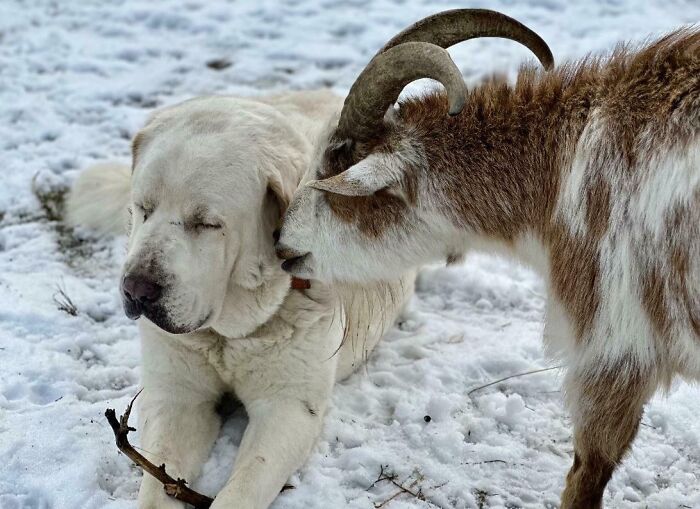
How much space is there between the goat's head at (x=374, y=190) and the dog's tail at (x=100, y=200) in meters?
2.34

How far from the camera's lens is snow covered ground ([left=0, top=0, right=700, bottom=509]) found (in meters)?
3.73

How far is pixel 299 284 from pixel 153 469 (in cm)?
105

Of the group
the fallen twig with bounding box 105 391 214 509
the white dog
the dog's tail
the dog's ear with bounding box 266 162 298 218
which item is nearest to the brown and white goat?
the dog's ear with bounding box 266 162 298 218

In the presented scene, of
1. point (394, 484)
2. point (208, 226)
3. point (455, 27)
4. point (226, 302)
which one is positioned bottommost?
point (394, 484)

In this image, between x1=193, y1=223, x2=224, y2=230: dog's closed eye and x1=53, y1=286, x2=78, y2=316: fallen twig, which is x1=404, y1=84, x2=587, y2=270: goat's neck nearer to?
x1=193, y1=223, x2=224, y2=230: dog's closed eye

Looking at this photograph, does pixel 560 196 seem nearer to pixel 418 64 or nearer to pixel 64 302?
pixel 418 64

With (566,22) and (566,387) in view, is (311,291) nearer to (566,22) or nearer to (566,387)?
(566,387)

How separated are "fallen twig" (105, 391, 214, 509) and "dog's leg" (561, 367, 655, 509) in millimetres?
1586

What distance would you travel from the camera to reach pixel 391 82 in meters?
3.28

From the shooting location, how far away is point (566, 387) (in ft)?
11.1

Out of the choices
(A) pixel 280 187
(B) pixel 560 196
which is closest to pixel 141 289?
(A) pixel 280 187

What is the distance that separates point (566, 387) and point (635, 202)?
2.72 ft

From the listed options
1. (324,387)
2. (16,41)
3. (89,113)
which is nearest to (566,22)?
(89,113)

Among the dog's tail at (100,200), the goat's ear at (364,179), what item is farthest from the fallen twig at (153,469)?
the dog's tail at (100,200)
